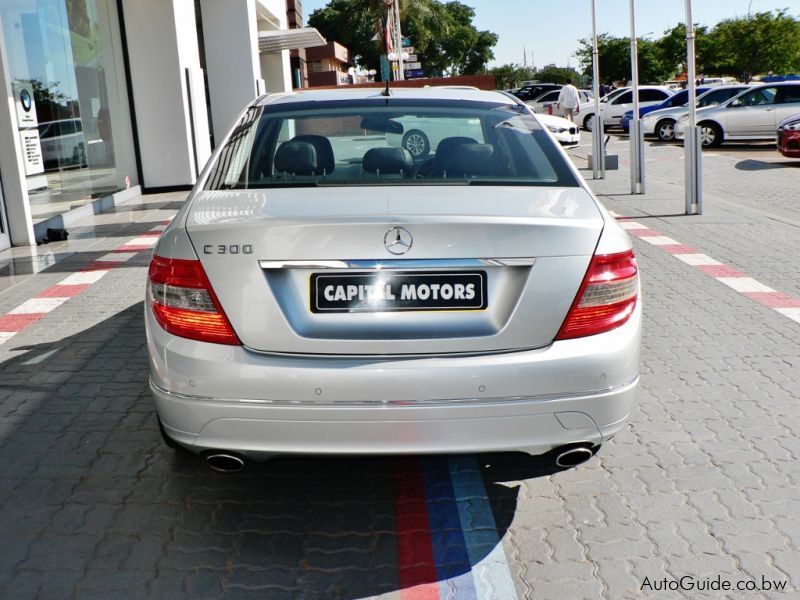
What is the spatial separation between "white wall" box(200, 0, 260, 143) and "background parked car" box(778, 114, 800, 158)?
10.8m

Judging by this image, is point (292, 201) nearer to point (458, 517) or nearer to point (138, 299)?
point (458, 517)

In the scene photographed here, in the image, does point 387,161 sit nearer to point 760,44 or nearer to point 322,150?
point 322,150

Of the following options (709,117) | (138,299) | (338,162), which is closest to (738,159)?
(709,117)

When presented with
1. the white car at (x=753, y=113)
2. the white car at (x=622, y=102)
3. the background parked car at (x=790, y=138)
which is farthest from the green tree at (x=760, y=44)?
the background parked car at (x=790, y=138)

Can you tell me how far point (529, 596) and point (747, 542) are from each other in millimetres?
874

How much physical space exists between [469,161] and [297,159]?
703 mm

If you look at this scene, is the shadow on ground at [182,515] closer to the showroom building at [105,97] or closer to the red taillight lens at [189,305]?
the red taillight lens at [189,305]

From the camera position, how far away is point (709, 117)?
23375 mm

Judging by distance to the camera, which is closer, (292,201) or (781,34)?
(292,201)

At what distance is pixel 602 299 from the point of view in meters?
3.10

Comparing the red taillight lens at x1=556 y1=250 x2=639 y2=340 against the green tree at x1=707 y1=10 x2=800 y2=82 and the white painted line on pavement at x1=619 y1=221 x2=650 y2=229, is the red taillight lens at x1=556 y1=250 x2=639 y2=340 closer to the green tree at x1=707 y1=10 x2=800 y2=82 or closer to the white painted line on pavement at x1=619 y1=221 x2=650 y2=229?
the white painted line on pavement at x1=619 y1=221 x2=650 y2=229

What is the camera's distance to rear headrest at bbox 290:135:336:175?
12.8 feet

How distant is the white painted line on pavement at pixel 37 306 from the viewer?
23.2 ft

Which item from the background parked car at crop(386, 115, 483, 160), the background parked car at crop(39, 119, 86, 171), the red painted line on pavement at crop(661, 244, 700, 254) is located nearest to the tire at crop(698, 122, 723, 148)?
the red painted line on pavement at crop(661, 244, 700, 254)
